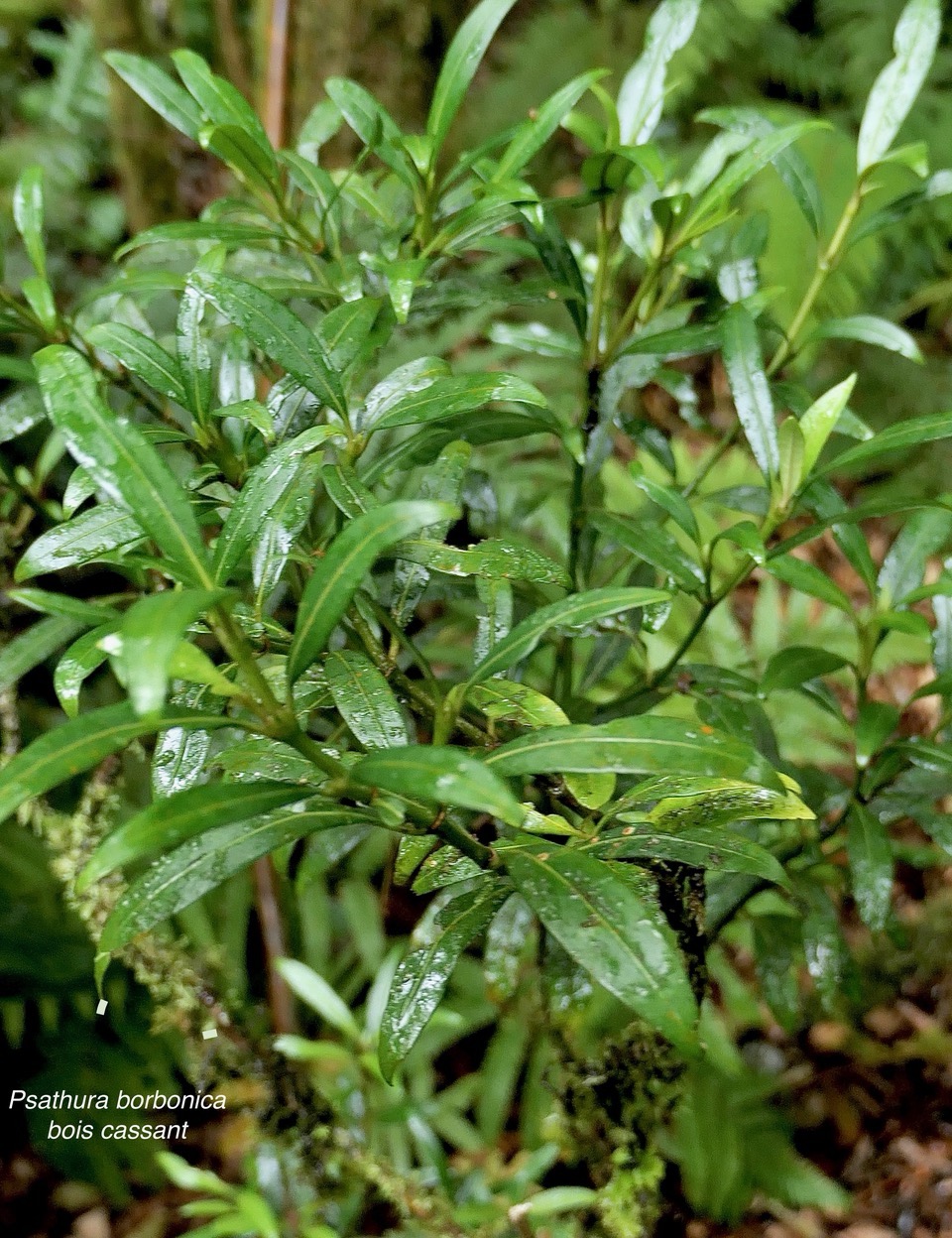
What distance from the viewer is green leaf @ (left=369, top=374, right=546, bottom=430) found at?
0.53m

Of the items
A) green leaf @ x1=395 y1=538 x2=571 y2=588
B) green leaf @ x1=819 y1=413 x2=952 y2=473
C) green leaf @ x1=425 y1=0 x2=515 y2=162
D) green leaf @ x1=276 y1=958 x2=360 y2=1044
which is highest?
green leaf @ x1=425 y1=0 x2=515 y2=162

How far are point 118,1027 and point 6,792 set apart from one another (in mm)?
1426

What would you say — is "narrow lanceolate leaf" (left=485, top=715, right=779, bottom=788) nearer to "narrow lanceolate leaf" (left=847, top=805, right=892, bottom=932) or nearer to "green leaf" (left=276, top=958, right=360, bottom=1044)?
"narrow lanceolate leaf" (left=847, top=805, right=892, bottom=932)

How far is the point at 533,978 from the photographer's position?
1298 mm

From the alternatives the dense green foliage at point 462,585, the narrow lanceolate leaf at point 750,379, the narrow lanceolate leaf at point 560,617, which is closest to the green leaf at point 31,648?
the dense green foliage at point 462,585

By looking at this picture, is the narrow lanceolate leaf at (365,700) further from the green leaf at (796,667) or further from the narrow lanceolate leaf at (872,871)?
the narrow lanceolate leaf at (872,871)

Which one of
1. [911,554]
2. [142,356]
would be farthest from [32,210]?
[911,554]

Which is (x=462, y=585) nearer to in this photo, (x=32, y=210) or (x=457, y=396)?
(x=457, y=396)

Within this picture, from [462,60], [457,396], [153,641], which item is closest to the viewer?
[153,641]

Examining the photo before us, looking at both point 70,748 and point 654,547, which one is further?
point 654,547

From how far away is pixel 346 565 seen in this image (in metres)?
0.41

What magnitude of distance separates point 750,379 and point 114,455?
18.9 inches

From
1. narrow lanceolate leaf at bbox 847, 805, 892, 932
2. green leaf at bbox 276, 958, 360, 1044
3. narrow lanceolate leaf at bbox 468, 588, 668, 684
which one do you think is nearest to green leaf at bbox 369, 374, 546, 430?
narrow lanceolate leaf at bbox 468, 588, 668, 684

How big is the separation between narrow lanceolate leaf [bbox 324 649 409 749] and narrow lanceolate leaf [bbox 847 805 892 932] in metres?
0.44
